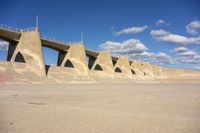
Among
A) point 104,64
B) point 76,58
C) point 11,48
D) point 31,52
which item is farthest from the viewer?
point 104,64

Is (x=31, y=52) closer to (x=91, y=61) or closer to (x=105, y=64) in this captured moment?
(x=91, y=61)

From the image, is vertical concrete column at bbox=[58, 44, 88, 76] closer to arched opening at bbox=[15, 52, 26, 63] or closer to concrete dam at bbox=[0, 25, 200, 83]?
concrete dam at bbox=[0, 25, 200, 83]

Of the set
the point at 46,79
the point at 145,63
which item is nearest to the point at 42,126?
the point at 46,79

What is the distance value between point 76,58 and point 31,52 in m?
14.8

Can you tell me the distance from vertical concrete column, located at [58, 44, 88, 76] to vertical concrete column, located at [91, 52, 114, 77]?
436 inches

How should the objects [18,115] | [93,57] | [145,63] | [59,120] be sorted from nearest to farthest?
1. [59,120]
2. [18,115]
3. [93,57]
4. [145,63]

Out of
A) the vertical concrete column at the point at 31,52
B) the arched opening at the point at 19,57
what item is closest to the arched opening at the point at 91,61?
the vertical concrete column at the point at 31,52

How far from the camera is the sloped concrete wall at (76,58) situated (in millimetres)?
54391

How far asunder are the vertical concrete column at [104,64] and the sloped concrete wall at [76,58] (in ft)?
36.3

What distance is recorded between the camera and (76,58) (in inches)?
2203

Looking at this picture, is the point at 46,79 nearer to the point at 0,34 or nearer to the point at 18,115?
the point at 0,34

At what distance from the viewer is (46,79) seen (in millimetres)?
40656

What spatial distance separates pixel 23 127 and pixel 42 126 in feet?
1.47

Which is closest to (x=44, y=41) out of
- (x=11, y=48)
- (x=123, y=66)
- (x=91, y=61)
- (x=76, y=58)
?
(x=11, y=48)
